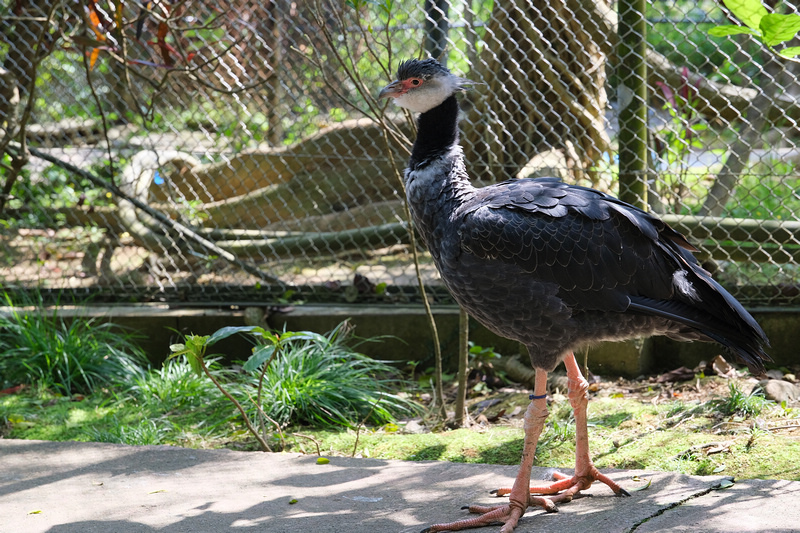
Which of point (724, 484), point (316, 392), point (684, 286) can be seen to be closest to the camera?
point (724, 484)

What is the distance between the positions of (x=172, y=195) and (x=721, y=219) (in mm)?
4450

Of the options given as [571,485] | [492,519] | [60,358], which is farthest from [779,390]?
[60,358]

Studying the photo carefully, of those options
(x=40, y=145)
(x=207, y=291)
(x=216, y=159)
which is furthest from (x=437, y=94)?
(x=40, y=145)

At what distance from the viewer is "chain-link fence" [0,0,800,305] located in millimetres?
4359

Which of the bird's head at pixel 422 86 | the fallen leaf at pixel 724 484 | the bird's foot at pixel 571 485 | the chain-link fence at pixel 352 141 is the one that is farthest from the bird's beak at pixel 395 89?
the fallen leaf at pixel 724 484

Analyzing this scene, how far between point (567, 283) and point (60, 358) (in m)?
3.33

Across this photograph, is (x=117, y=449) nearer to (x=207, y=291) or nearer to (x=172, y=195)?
(x=207, y=291)

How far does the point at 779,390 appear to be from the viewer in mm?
3732

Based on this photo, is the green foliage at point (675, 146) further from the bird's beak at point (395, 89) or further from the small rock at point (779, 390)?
the bird's beak at point (395, 89)

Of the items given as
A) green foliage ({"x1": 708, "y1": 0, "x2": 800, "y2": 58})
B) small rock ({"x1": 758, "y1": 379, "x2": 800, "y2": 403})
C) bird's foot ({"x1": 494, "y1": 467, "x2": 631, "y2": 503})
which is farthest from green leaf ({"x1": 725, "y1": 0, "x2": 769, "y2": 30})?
small rock ({"x1": 758, "y1": 379, "x2": 800, "y2": 403})

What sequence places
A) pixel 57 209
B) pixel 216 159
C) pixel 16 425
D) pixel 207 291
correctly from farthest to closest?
pixel 216 159, pixel 57 209, pixel 207 291, pixel 16 425

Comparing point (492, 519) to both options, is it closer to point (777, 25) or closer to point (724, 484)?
point (724, 484)

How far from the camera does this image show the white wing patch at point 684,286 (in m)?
2.85

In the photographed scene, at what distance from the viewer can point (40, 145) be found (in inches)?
253
